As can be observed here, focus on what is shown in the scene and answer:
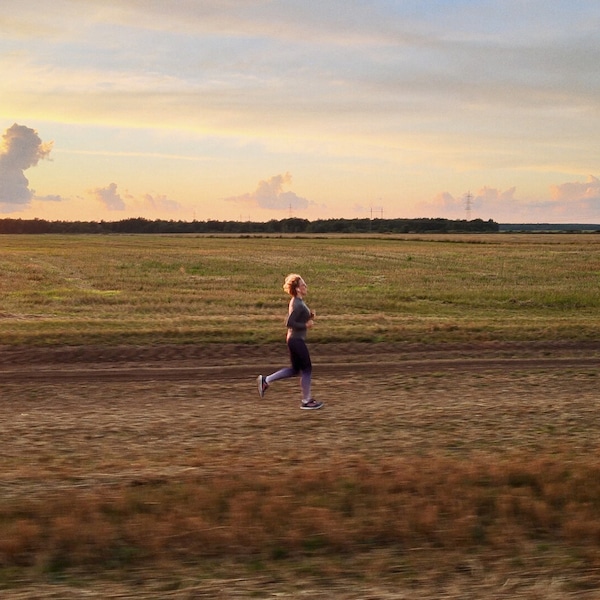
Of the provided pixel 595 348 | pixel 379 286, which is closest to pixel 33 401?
pixel 595 348

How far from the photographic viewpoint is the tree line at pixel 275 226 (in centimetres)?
13750

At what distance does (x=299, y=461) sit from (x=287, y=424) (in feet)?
5.77

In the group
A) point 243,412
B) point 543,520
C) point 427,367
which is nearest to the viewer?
point 543,520

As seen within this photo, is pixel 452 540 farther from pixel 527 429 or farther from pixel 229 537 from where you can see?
pixel 527 429

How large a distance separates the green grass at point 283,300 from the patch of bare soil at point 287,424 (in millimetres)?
1383

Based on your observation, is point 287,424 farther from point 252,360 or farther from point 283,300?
point 283,300

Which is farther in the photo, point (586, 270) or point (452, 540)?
point (586, 270)

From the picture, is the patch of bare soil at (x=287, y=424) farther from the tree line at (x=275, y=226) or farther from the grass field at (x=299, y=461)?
the tree line at (x=275, y=226)

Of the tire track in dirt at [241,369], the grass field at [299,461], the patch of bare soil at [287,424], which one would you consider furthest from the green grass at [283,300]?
the tire track in dirt at [241,369]

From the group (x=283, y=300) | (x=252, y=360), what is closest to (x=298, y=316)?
(x=252, y=360)

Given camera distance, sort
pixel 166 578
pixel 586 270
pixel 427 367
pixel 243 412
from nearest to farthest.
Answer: pixel 166 578 < pixel 243 412 < pixel 427 367 < pixel 586 270

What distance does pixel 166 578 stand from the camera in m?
5.36

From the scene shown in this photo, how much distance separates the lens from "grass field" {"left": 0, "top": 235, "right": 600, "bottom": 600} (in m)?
5.52

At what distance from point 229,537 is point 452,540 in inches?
62.2
